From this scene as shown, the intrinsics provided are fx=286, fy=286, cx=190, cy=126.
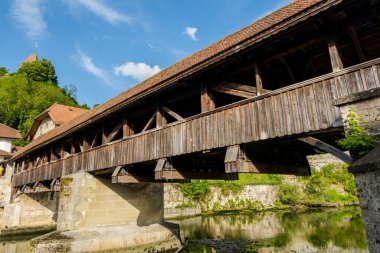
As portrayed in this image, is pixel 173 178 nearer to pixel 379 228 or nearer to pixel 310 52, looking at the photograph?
pixel 310 52

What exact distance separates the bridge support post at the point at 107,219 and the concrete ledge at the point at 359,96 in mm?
7336

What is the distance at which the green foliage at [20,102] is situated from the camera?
117 feet

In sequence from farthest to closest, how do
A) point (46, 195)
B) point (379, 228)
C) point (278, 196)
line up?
1. point (278, 196)
2. point (46, 195)
3. point (379, 228)

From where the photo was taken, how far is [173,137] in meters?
6.57

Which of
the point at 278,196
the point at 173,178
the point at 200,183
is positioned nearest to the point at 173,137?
the point at 173,178

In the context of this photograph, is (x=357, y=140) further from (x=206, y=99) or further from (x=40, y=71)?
(x=40, y=71)

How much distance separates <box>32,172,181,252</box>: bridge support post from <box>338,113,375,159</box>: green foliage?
7239 millimetres

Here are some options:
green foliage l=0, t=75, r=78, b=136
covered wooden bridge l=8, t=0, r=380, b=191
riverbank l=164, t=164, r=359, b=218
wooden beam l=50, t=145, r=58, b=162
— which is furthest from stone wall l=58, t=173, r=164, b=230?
green foliage l=0, t=75, r=78, b=136

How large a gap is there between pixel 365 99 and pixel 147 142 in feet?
17.0

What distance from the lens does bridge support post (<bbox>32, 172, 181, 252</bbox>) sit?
8.08m

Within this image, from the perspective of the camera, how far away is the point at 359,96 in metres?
3.28

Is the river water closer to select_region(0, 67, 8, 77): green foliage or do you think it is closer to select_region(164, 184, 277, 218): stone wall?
select_region(164, 184, 277, 218): stone wall

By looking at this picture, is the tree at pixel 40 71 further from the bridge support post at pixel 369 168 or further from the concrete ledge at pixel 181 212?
the bridge support post at pixel 369 168

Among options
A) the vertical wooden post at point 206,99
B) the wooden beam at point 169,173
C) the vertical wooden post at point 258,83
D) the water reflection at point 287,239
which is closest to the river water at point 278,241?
the water reflection at point 287,239
